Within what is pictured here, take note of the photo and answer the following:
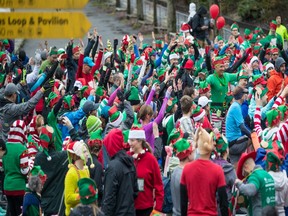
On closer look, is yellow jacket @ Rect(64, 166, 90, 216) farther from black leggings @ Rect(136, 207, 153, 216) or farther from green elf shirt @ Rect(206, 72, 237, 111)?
green elf shirt @ Rect(206, 72, 237, 111)

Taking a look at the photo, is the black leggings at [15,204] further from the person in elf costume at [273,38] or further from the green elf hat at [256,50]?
the person in elf costume at [273,38]

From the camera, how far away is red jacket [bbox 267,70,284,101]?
1906cm

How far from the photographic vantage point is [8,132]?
16.0 m

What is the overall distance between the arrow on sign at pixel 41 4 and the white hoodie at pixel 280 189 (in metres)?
3.27

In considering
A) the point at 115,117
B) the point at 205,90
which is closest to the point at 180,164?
the point at 115,117

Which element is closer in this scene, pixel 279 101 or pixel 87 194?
pixel 87 194

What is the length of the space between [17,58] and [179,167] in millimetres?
13356

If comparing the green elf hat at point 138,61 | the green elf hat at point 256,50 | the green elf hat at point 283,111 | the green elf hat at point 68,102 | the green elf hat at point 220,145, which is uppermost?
the green elf hat at point 256,50

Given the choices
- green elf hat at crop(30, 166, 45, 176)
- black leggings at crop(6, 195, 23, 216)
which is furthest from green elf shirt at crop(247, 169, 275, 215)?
black leggings at crop(6, 195, 23, 216)

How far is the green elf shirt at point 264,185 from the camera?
38.5 ft

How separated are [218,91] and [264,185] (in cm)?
706

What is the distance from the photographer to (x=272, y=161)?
1211 centimetres

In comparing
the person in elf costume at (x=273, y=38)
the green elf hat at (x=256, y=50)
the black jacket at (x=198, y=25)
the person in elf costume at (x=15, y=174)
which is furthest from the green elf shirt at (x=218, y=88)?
the black jacket at (x=198, y=25)

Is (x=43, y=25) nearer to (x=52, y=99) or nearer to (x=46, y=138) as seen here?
(x=46, y=138)
